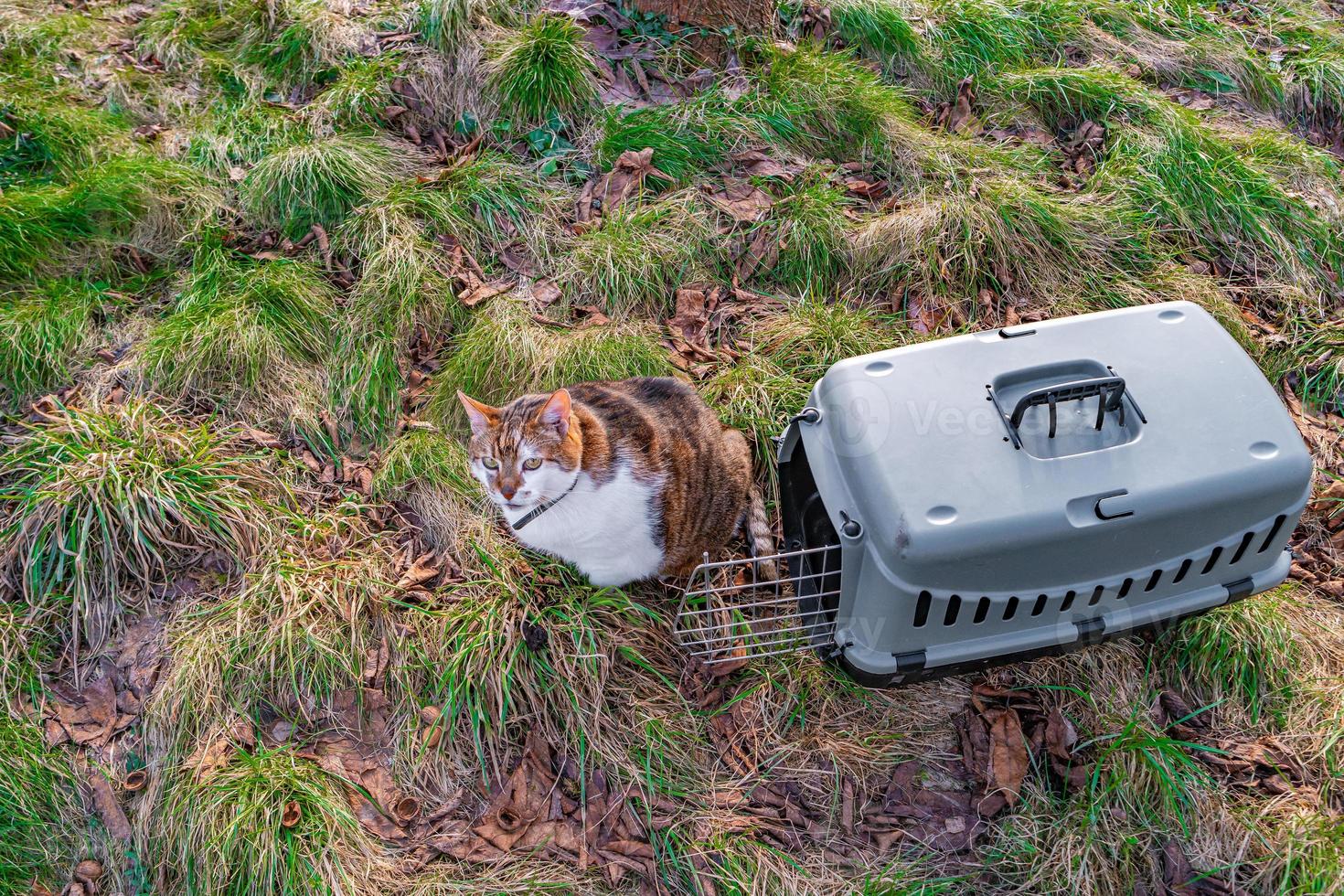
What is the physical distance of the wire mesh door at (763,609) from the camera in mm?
2340

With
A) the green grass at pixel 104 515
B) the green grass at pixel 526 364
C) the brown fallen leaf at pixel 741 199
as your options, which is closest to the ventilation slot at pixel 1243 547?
the green grass at pixel 526 364

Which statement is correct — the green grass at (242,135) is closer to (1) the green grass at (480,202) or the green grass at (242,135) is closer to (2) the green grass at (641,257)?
(1) the green grass at (480,202)

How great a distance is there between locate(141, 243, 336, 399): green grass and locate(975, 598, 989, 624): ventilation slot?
252cm

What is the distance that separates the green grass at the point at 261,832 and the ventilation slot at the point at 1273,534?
253 cm

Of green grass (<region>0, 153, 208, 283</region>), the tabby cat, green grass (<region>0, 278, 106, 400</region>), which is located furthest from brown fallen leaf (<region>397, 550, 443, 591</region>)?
green grass (<region>0, 153, 208, 283</region>)

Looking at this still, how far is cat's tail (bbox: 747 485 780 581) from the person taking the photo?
2.78 m

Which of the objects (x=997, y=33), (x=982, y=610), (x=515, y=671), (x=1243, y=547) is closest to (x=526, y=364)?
(x=515, y=671)

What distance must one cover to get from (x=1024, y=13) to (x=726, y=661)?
3620 millimetres

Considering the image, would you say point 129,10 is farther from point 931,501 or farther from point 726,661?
point 931,501

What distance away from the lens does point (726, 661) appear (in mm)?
2646

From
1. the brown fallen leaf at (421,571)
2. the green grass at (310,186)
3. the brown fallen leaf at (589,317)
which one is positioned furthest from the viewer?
the green grass at (310,186)

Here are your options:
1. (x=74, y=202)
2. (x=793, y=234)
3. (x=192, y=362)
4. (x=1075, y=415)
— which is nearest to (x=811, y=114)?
(x=793, y=234)

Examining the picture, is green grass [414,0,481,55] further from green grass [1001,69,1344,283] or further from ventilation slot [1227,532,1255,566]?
ventilation slot [1227,532,1255,566]

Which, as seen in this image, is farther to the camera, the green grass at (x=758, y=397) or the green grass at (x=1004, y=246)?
the green grass at (x=1004, y=246)
